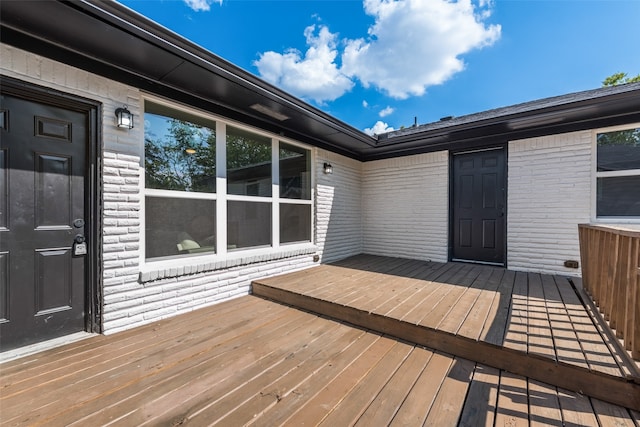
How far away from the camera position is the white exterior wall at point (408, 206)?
192 inches

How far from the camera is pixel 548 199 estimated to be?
3.92 m

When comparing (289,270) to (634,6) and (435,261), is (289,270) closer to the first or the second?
(435,261)

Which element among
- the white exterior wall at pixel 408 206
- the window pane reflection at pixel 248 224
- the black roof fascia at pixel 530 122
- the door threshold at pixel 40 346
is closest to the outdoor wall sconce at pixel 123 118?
the window pane reflection at pixel 248 224

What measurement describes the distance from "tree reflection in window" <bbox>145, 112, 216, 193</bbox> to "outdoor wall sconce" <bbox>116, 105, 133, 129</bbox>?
0.80ft

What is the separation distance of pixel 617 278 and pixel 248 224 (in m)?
3.72

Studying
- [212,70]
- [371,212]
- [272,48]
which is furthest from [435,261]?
[272,48]

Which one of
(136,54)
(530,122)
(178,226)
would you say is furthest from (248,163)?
(530,122)

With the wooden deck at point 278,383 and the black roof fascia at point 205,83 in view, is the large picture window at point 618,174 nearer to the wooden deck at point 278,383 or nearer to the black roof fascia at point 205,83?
the black roof fascia at point 205,83

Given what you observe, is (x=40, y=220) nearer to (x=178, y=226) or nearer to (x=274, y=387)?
(x=178, y=226)

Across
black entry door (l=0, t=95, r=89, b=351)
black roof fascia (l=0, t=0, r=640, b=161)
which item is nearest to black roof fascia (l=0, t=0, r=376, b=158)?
black roof fascia (l=0, t=0, r=640, b=161)

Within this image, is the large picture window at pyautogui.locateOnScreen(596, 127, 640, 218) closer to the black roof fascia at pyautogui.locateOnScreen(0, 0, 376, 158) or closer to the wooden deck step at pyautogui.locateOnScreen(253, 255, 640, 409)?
the wooden deck step at pyautogui.locateOnScreen(253, 255, 640, 409)

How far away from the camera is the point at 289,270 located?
409 centimetres

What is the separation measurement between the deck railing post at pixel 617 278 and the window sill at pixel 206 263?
3.47 meters

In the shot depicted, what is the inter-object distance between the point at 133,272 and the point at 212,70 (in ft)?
6.93
